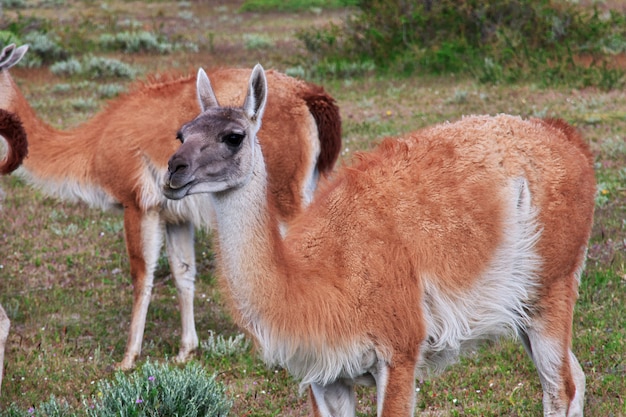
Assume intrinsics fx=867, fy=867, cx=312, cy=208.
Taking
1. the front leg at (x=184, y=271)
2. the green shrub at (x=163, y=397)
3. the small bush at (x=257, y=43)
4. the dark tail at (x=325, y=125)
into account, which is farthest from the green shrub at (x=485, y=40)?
the green shrub at (x=163, y=397)

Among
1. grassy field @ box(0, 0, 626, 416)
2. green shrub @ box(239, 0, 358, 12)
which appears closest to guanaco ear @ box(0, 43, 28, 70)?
grassy field @ box(0, 0, 626, 416)

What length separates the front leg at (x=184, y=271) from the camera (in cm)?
718

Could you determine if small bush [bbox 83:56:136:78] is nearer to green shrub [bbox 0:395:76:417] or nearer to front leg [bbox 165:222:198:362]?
front leg [bbox 165:222:198:362]

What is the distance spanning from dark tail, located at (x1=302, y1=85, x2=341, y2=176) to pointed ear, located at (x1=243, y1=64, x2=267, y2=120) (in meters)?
2.82

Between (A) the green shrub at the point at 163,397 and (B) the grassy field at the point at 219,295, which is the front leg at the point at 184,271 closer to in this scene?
(B) the grassy field at the point at 219,295

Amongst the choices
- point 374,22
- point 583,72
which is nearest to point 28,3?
point 374,22

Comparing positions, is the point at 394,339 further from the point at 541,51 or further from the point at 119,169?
the point at 541,51

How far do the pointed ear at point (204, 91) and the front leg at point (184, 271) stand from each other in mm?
2979

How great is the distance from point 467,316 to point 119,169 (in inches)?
145

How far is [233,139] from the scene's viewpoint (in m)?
4.27

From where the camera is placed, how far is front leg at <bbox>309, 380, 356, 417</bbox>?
4.63 metres

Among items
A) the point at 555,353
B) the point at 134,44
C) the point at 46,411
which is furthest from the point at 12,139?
the point at 134,44

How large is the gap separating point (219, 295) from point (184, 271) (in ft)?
1.85

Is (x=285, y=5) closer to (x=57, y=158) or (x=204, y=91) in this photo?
(x=57, y=158)
